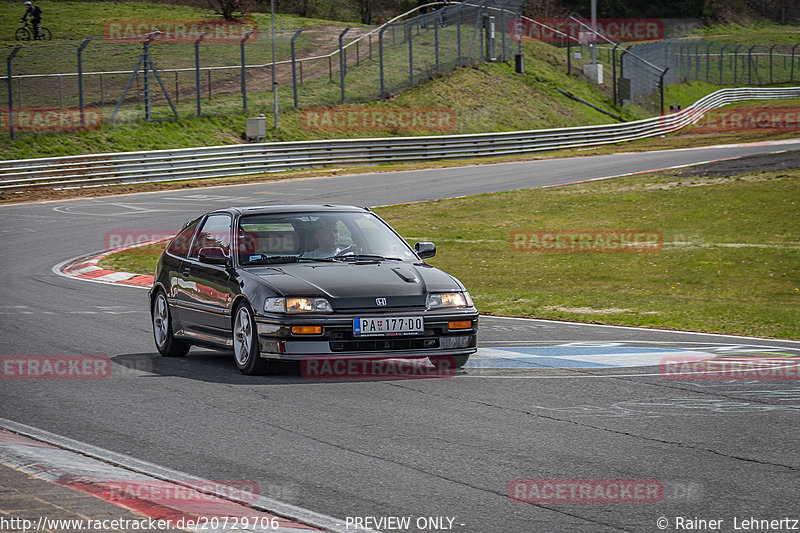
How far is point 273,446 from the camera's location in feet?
22.5

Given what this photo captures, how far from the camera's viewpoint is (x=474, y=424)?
744cm

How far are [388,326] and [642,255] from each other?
37.9 feet

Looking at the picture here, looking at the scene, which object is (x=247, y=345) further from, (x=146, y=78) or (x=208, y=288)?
(x=146, y=78)

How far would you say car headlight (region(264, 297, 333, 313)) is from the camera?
910cm

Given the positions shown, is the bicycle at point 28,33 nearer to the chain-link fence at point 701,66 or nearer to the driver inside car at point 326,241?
the chain-link fence at point 701,66

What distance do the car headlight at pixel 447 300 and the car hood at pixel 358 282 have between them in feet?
0.16

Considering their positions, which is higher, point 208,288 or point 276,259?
Result: point 276,259

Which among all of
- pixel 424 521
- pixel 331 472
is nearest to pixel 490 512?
pixel 424 521

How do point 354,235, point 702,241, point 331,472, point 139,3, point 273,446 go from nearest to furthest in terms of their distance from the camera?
point 331,472 → point 273,446 → point 354,235 → point 702,241 → point 139,3

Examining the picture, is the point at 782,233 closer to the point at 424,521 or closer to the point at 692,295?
the point at 692,295

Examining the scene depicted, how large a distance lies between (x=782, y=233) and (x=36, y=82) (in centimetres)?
3398

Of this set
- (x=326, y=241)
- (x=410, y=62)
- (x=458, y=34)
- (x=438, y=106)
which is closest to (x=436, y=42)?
(x=458, y=34)

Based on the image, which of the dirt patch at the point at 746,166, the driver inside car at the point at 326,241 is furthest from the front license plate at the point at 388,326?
the dirt patch at the point at 746,166

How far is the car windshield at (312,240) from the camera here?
400 inches
